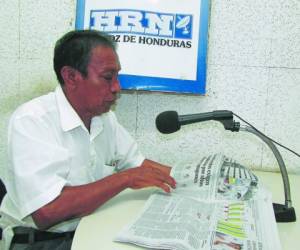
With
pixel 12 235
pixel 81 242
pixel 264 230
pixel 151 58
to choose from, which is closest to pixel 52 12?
pixel 151 58

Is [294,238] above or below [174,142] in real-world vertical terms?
below

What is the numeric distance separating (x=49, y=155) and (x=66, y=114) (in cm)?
17

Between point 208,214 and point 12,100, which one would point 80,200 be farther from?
point 12,100

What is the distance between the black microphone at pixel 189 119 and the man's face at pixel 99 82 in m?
0.26

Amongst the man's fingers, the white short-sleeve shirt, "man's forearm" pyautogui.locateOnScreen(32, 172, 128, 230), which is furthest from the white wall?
"man's forearm" pyautogui.locateOnScreen(32, 172, 128, 230)

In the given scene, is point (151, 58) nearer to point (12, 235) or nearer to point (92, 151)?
point (92, 151)

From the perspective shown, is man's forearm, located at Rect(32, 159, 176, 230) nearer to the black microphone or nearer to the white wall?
the black microphone

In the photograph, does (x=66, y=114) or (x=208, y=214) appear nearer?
(x=208, y=214)

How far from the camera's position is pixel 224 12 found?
141 cm

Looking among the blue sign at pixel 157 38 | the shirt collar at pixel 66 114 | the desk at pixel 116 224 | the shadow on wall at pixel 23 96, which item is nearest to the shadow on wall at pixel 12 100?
the shadow on wall at pixel 23 96

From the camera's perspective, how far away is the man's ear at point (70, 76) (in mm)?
1102

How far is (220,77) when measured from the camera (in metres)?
1.44

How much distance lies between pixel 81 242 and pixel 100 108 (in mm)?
485

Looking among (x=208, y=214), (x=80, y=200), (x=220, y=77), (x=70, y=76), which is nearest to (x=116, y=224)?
(x=80, y=200)
